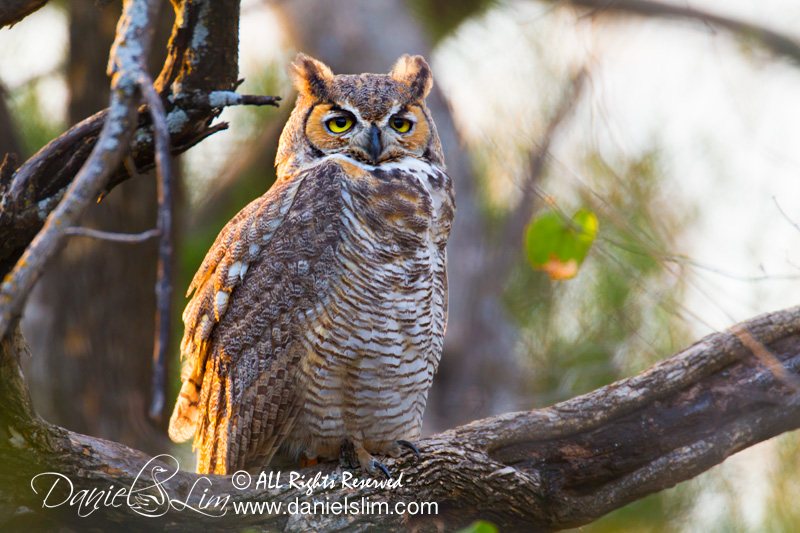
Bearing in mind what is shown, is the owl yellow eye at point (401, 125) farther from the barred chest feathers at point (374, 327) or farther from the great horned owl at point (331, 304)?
the barred chest feathers at point (374, 327)

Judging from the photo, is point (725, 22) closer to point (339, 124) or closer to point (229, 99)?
point (339, 124)

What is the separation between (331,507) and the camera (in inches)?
72.5

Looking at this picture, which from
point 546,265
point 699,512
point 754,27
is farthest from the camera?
point 754,27

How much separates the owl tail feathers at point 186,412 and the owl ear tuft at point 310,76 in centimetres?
103

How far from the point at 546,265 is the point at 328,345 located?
2.81 ft

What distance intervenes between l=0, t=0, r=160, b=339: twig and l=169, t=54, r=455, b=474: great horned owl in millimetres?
940

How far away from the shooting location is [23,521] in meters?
1.62

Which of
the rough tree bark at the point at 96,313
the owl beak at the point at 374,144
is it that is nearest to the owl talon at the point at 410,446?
the owl beak at the point at 374,144

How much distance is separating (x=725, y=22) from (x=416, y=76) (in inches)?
96.3

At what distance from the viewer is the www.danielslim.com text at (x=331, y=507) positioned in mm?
1775

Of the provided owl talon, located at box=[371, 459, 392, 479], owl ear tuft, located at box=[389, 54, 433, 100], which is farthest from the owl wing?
owl ear tuft, located at box=[389, 54, 433, 100]

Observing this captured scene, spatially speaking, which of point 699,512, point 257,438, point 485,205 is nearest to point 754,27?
point 485,205

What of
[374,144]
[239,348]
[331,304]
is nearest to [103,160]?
[331,304]

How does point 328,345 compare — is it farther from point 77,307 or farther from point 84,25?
point 84,25
